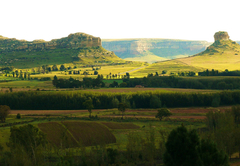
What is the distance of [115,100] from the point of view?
134875 millimetres

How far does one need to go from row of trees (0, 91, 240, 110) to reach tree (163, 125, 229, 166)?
3419 inches

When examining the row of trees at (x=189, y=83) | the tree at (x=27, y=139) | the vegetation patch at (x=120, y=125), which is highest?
the row of trees at (x=189, y=83)

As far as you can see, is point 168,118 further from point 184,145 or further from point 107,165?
point 184,145

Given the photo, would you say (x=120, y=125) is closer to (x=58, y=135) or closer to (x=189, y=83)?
(x=58, y=135)

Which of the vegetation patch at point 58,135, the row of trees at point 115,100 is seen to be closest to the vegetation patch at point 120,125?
the vegetation patch at point 58,135

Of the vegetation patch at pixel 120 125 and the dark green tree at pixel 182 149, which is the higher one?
the dark green tree at pixel 182 149

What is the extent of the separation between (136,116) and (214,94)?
43581mm

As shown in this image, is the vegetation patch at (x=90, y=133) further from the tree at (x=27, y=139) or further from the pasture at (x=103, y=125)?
the tree at (x=27, y=139)

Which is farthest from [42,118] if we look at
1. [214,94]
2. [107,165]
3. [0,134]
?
[214,94]

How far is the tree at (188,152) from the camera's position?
43.1 metres

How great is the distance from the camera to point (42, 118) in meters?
110

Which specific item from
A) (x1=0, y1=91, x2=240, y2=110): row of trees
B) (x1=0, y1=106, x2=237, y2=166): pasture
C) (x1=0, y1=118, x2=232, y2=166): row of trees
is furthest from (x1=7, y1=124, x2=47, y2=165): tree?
(x1=0, y1=91, x2=240, y2=110): row of trees

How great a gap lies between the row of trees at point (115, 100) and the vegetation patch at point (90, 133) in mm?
45052

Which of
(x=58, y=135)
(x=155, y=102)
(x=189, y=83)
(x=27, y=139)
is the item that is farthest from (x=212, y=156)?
(x=189, y=83)
